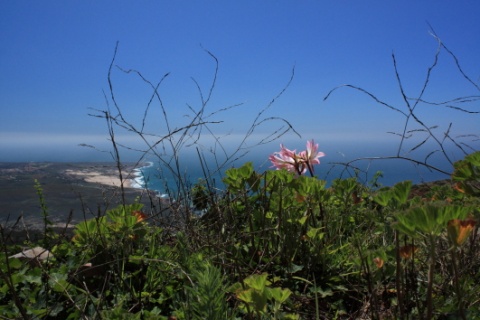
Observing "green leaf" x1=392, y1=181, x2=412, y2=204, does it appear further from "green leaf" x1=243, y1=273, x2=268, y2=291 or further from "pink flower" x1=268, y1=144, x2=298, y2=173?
"pink flower" x1=268, y1=144, x2=298, y2=173

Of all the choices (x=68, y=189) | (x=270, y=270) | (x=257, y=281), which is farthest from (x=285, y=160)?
(x=68, y=189)

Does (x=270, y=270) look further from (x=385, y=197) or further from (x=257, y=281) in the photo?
(x=257, y=281)

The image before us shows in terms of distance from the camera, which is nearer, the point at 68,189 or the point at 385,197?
the point at 385,197

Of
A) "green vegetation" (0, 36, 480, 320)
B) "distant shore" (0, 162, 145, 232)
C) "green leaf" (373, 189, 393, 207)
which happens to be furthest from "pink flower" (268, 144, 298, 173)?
"green leaf" (373, 189, 393, 207)

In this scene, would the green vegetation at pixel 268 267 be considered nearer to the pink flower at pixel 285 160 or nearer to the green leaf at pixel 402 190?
the green leaf at pixel 402 190

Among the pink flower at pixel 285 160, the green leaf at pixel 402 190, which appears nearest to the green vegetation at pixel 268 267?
the green leaf at pixel 402 190

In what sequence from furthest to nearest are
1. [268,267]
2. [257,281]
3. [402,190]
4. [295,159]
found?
[295,159], [268,267], [402,190], [257,281]
